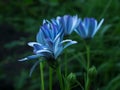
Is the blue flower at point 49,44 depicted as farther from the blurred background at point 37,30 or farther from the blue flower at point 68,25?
the blurred background at point 37,30

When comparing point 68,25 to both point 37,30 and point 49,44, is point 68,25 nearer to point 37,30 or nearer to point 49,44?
point 49,44

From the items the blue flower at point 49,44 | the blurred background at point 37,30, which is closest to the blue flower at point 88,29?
the blue flower at point 49,44

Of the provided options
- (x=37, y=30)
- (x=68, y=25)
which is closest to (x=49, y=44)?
(x=68, y=25)

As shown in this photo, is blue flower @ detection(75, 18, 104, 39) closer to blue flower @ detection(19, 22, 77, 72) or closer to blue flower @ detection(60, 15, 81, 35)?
blue flower @ detection(60, 15, 81, 35)

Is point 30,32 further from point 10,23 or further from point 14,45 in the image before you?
point 10,23

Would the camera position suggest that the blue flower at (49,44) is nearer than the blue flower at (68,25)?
Yes

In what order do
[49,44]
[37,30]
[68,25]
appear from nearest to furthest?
[49,44]
[68,25]
[37,30]
